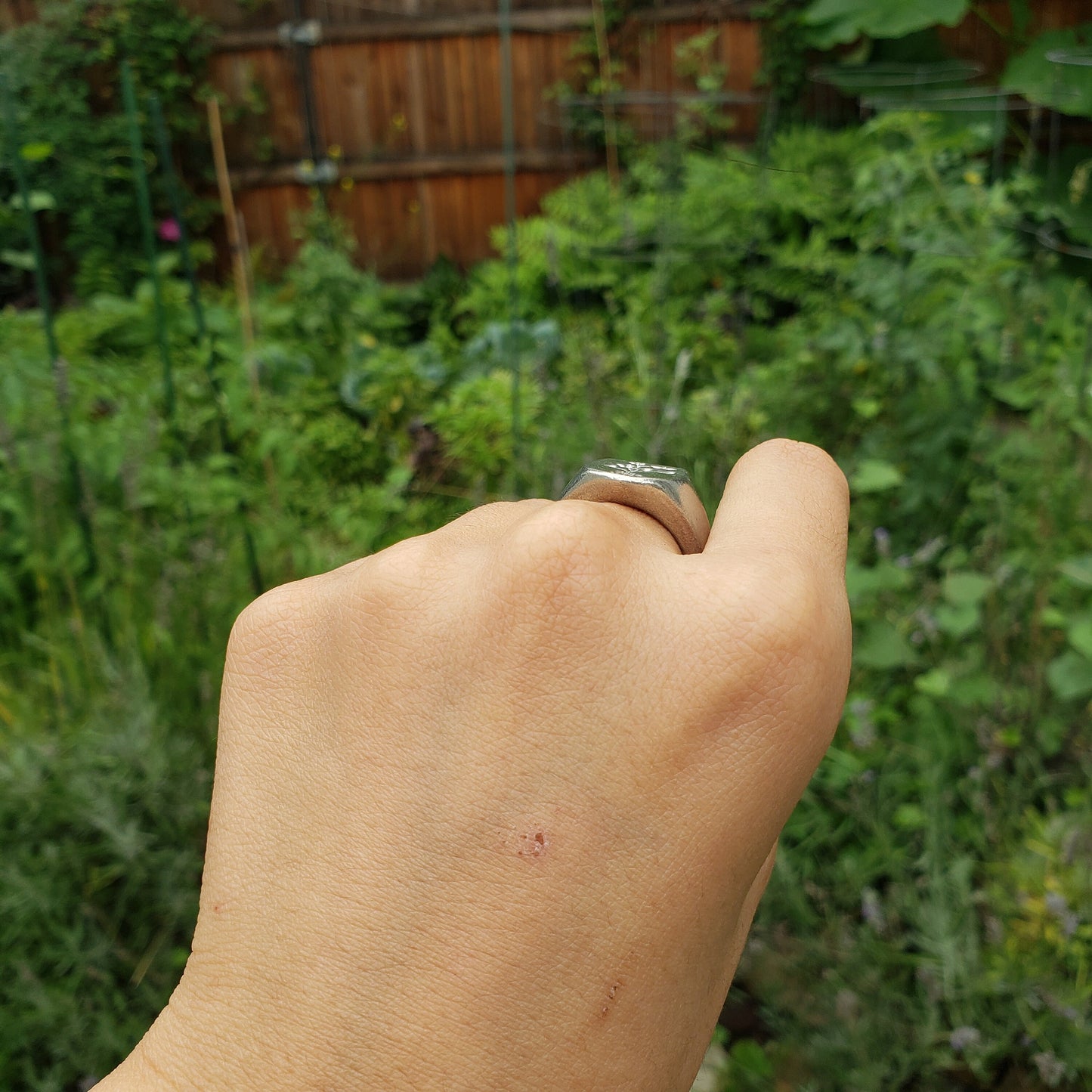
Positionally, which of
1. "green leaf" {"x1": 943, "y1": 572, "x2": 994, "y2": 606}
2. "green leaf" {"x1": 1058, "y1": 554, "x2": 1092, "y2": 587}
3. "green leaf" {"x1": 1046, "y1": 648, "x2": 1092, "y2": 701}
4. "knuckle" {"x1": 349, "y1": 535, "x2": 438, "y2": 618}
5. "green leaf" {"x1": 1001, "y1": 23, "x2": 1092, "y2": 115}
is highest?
"green leaf" {"x1": 1001, "y1": 23, "x2": 1092, "y2": 115}

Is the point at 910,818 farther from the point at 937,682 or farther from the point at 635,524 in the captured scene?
the point at 635,524

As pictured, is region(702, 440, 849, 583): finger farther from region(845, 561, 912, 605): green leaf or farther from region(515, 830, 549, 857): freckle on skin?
region(845, 561, 912, 605): green leaf

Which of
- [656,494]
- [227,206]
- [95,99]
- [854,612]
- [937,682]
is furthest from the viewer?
[95,99]

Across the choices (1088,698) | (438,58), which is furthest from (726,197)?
(1088,698)

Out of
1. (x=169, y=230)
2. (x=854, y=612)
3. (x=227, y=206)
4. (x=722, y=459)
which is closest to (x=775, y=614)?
(x=854, y=612)

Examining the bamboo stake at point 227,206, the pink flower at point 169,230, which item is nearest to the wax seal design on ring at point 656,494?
the bamboo stake at point 227,206

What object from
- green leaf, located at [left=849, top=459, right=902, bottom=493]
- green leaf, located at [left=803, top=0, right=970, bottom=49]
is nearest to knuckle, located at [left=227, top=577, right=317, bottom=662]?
green leaf, located at [left=849, top=459, right=902, bottom=493]
